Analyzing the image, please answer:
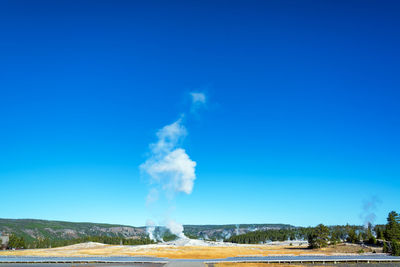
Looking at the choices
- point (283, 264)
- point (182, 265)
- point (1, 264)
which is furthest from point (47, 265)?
point (283, 264)

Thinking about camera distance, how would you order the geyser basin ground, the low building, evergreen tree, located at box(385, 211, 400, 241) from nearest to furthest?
the geyser basin ground
evergreen tree, located at box(385, 211, 400, 241)
the low building

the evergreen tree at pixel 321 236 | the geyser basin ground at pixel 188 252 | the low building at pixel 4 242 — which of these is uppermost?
the evergreen tree at pixel 321 236

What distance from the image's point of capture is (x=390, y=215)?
135 metres

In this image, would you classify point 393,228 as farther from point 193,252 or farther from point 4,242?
point 4,242

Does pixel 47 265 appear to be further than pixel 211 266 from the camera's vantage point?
Yes

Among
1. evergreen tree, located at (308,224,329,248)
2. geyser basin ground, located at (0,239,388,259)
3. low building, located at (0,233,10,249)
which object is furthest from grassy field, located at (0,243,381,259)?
low building, located at (0,233,10,249)

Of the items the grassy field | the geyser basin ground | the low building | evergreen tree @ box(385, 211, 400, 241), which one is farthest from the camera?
the low building

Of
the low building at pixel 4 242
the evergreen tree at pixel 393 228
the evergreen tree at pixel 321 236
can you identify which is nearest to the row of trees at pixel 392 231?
the evergreen tree at pixel 393 228

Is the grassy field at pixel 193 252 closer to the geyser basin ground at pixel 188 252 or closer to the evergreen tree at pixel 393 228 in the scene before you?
the geyser basin ground at pixel 188 252

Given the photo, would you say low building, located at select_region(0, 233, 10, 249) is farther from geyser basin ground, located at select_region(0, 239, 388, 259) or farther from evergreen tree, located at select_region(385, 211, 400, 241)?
evergreen tree, located at select_region(385, 211, 400, 241)

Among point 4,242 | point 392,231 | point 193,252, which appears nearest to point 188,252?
point 193,252

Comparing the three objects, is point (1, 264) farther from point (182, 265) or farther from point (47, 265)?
point (182, 265)

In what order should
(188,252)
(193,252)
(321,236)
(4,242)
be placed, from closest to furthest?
(188,252), (193,252), (321,236), (4,242)

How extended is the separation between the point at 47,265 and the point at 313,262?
59.0 m
